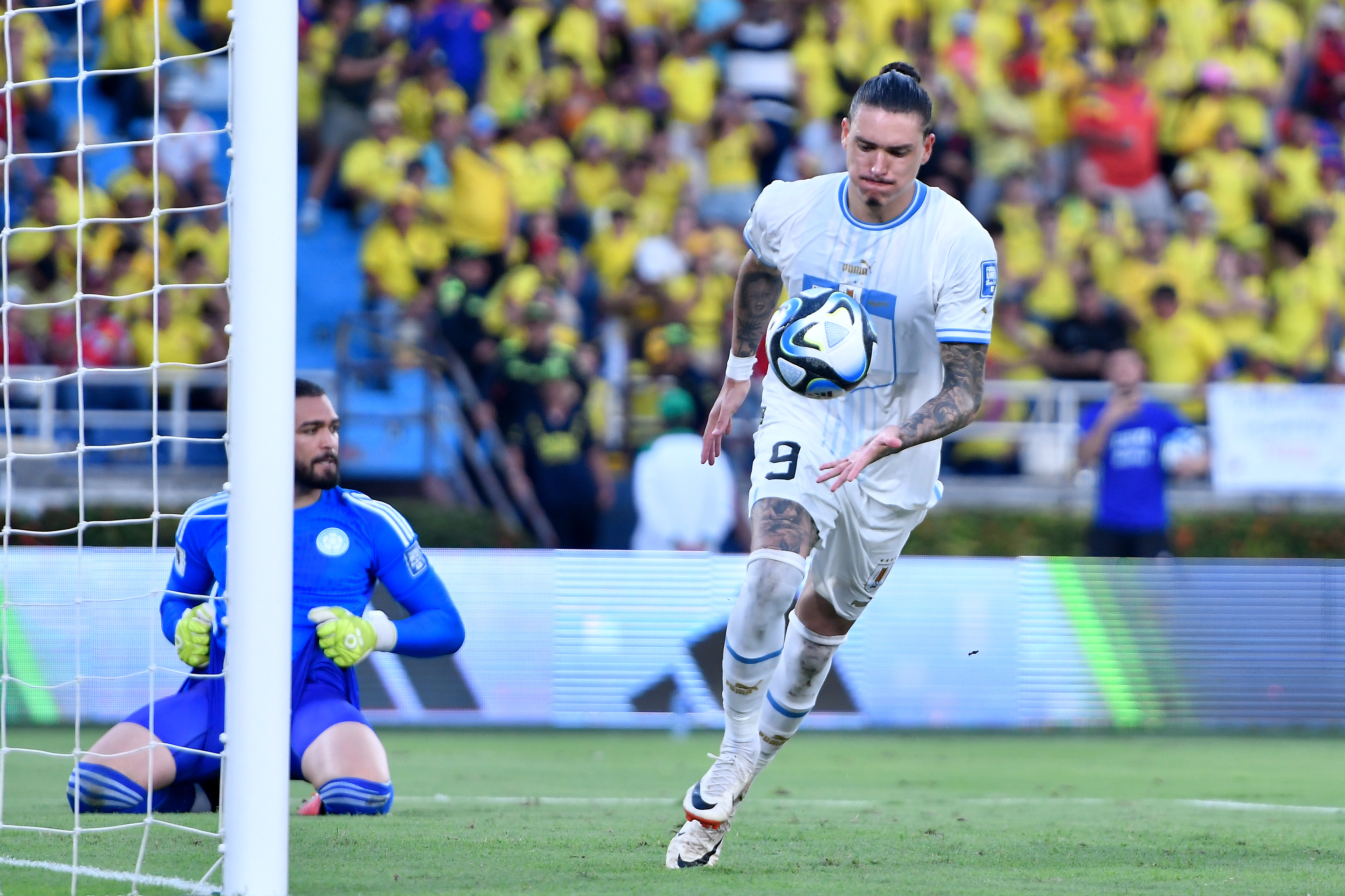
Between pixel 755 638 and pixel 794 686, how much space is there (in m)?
0.55

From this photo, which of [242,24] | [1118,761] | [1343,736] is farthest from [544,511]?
[242,24]

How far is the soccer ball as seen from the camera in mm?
5125

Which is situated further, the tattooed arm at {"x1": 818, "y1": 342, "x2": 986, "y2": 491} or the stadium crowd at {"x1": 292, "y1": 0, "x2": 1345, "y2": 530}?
the stadium crowd at {"x1": 292, "y1": 0, "x2": 1345, "y2": 530}

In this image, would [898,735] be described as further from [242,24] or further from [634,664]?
[242,24]

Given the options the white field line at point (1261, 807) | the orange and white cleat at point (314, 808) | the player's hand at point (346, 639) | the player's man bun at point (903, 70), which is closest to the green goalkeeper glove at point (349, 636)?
the player's hand at point (346, 639)

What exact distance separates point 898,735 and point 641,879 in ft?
21.0

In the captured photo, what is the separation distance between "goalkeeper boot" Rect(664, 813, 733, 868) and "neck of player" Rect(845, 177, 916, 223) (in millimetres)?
1914

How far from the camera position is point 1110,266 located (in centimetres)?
1451

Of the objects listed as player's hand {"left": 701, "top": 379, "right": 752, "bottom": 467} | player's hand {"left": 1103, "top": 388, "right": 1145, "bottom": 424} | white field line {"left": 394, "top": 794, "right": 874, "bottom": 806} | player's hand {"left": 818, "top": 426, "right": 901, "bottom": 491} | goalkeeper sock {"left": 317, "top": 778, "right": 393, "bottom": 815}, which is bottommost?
white field line {"left": 394, "top": 794, "right": 874, "bottom": 806}

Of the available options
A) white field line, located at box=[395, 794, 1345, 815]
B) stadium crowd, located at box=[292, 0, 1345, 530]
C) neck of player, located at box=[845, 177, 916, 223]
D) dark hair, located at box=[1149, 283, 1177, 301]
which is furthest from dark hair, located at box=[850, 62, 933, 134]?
dark hair, located at box=[1149, 283, 1177, 301]

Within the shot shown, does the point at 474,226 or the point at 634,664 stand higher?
the point at 474,226

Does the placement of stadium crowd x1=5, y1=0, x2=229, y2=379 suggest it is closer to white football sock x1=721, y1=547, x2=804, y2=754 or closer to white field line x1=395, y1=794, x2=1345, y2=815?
white field line x1=395, y1=794, x2=1345, y2=815

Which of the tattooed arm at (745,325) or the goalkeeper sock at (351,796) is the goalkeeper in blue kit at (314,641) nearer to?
the goalkeeper sock at (351,796)

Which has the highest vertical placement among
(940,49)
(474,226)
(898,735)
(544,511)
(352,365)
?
(940,49)
